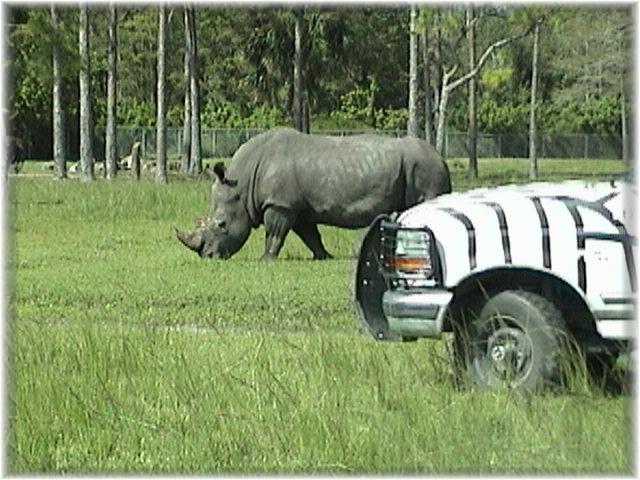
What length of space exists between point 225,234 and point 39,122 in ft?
136

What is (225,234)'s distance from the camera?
20.7 meters

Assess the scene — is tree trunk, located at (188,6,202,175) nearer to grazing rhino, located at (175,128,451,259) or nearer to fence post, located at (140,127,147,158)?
fence post, located at (140,127,147,158)

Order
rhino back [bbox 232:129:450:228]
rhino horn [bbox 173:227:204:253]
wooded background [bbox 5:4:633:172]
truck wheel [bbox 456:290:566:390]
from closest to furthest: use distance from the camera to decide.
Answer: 1. truck wheel [bbox 456:290:566:390]
2. rhino horn [bbox 173:227:204:253]
3. rhino back [bbox 232:129:450:228]
4. wooded background [bbox 5:4:633:172]

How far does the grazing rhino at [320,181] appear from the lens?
21.2m

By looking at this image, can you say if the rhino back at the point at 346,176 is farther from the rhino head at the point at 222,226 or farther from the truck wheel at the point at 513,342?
the truck wheel at the point at 513,342

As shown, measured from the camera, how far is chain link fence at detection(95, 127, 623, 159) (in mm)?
65312

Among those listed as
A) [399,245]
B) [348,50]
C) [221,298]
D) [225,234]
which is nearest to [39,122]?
[348,50]

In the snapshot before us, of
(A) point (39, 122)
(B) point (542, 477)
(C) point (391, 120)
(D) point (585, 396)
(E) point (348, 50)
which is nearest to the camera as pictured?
(B) point (542, 477)

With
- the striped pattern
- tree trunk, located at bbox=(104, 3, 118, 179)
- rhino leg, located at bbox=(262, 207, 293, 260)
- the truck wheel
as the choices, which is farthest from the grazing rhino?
tree trunk, located at bbox=(104, 3, 118, 179)

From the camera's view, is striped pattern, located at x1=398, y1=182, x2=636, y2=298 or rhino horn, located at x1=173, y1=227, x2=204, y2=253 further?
rhino horn, located at x1=173, y1=227, x2=204, y2=253

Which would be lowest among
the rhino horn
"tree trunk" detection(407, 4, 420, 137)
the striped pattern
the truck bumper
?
the rhino horn

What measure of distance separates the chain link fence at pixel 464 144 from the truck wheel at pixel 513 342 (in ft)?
171

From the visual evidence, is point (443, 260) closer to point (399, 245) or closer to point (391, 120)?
point (399, 245)

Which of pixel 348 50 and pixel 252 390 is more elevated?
pixel 348 50
